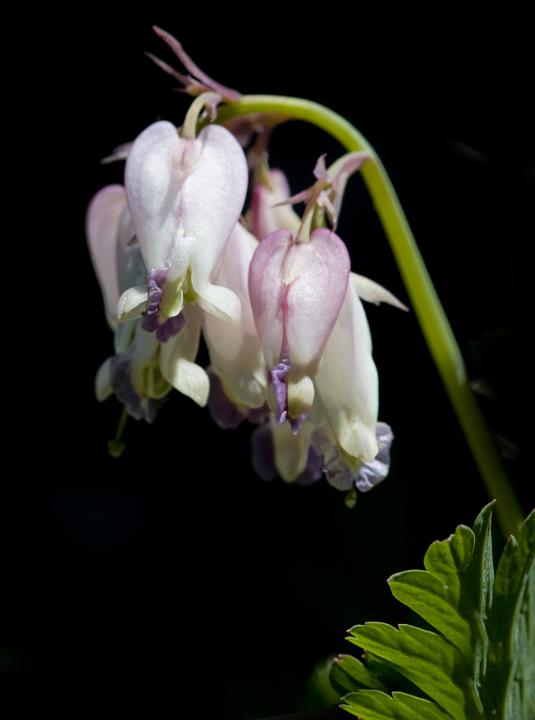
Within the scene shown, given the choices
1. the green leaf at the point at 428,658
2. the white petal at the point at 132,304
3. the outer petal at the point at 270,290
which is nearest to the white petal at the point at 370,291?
the outer petal at the point at 270,290

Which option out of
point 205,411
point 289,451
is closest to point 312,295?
point 289,451

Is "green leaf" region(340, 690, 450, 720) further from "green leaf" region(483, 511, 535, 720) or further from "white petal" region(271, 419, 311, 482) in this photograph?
"white petal" region(271, 419, 311, 482)

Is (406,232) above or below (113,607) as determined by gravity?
above

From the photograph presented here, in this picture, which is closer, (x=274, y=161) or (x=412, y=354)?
(x=412, y=354)

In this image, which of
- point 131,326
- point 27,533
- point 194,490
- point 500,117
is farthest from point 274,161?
point 131,326

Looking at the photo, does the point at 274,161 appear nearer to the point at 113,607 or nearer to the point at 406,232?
the point at 113,607

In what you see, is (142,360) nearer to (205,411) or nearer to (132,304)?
(132,304)

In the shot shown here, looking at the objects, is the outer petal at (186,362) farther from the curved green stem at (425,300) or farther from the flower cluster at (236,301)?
the curved green stem at (425,300)
